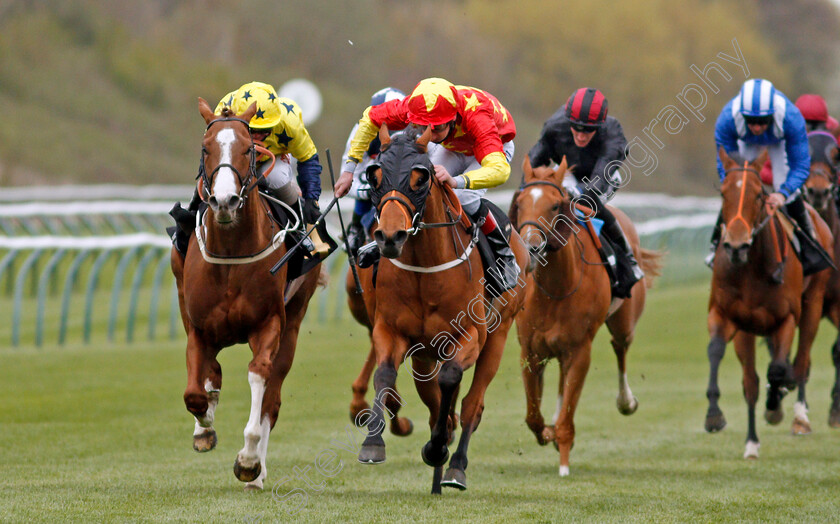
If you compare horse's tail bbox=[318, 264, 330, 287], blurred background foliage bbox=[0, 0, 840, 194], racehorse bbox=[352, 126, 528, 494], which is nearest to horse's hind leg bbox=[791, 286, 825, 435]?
horse's tail bbox=[318, 264, 330, 287]

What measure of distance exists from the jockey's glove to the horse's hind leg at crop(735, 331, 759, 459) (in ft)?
10.9

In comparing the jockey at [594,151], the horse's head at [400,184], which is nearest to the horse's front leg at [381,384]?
the horse's head at [400,184]

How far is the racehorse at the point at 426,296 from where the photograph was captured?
546cm

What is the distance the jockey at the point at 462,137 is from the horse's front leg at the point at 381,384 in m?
0.82

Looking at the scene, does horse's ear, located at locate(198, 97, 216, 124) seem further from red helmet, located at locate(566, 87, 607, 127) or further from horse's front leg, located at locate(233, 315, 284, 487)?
red helmet, located at locate(566, 87, 607, 127)

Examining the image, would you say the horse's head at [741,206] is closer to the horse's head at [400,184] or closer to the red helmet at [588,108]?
the red helmet at [588,108]

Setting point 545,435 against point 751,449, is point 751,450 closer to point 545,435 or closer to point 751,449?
point 751,449

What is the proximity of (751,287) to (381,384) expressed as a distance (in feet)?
11.5

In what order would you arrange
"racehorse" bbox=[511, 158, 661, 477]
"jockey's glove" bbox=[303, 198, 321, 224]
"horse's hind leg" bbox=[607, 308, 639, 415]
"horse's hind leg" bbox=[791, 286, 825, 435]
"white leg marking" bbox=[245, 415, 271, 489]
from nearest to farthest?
1. "white leg marking" bbox=[245, 415, 271, 489]
2. "jockey's glove" bbox=[303, 198, 321, 224]
3. "racehorse" bbox=[511, 158, 661, 477]
4. "horse's hind leg" bbox=[607, 308, 639, 415]
5. "horse's hind leg" bbox=[791, 286, 825, 435]

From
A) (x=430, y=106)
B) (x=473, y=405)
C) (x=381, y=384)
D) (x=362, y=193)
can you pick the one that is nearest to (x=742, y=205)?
(x=362, y=193)

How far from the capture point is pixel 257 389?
5.97 metres

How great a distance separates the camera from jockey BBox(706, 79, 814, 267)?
27.0ft

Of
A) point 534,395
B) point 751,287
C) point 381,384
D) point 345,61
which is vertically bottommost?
point 534,395

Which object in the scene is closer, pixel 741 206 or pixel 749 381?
pixel 741 206
